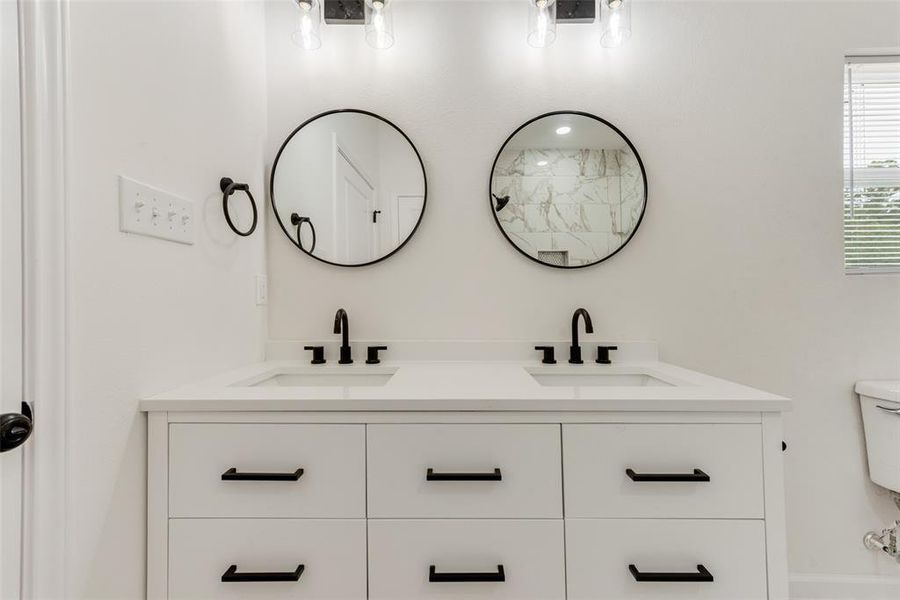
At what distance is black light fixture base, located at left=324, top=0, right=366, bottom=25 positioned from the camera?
5.40 ft

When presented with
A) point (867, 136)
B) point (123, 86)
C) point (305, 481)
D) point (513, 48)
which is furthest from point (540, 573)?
point (867, 136)

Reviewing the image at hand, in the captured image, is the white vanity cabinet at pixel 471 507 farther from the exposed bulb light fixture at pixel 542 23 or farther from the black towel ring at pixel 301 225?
the exposed bulb light fixture at pixel 542 23

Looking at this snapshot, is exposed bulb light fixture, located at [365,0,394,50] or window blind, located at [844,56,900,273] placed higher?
exposed bulb light fixture, located at [365,0,394,50]

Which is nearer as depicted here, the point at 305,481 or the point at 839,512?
the point at 305,481

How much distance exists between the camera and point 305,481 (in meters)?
0.98

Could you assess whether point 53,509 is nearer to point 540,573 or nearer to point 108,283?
point 108,283

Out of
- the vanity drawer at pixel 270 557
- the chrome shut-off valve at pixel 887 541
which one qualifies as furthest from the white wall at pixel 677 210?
the vanity drawer at pixel 270 557

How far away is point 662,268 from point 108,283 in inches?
66.9

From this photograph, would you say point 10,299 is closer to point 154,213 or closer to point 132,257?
point 132,257

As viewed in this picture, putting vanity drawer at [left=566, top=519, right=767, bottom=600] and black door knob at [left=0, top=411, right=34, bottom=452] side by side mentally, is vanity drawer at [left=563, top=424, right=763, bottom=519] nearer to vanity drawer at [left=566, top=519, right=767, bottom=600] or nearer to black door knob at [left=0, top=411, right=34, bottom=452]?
vanity drawer at [left=566, top=519, right=767, bottom=600]

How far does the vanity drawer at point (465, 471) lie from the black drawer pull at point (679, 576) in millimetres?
205

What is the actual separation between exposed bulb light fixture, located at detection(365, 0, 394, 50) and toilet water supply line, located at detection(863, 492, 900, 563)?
2517 mm

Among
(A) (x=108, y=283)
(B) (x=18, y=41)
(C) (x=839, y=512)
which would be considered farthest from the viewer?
(C) (x=839, y=512)

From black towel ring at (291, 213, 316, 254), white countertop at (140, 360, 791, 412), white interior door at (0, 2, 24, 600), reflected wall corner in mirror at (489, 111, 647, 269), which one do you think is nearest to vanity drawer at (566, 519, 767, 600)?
white countertop at (140, 360, 791, 412)
